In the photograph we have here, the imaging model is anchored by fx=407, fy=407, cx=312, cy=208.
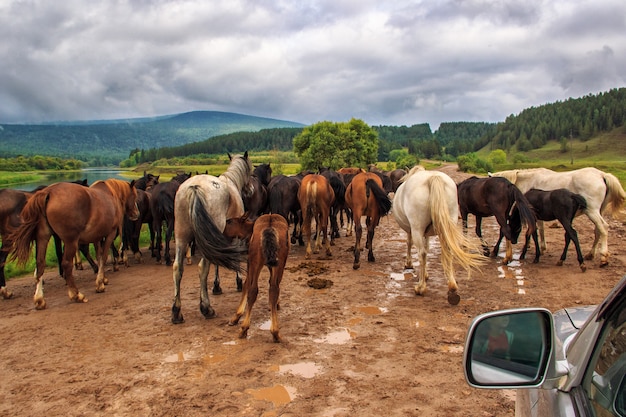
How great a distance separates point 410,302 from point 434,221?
1446mm

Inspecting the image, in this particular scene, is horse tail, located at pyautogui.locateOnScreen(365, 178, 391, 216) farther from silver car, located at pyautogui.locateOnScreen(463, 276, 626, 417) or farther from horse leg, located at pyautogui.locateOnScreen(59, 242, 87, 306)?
silver car, located at pyautogui.locateOnScreen(463, 276, 626, 417)

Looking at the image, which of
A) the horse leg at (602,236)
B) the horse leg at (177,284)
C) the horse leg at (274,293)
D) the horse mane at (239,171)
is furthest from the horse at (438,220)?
the horse leg at (177,284)

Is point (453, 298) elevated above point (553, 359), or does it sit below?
below

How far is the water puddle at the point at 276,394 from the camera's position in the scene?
4.03 m

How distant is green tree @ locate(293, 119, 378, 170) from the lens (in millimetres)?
49688

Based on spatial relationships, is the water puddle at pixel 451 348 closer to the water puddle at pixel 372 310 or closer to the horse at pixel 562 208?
the water puddle at pixel 372 310

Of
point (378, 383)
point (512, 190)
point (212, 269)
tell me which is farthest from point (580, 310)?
point (212, 269)

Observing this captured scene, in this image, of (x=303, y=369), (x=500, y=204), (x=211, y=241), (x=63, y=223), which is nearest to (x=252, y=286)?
(x=211, y=241)

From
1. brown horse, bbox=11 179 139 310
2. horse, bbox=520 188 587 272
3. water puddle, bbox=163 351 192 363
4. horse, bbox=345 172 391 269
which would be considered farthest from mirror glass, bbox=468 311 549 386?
horse, bbox=520 188 587 272

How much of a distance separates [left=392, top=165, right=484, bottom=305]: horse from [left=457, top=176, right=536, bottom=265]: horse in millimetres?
2147

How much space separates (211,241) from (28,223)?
3.45 metres

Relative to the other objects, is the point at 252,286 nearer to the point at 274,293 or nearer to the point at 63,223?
the point at 274,293

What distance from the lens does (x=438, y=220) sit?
6957 millimetres

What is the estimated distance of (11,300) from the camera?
7.70 meters
